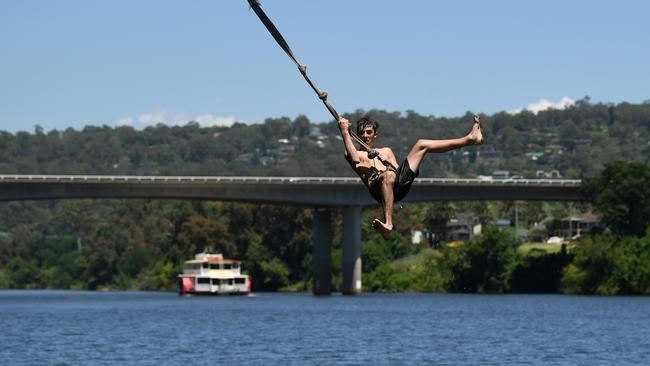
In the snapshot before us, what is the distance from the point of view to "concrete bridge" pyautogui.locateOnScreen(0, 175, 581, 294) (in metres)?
177

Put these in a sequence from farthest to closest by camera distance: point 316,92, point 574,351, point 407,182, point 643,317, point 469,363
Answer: point 643,317 < point 574,351 < point 469,363 < point 407,182 < point 316,92

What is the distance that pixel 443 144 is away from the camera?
81.5ft

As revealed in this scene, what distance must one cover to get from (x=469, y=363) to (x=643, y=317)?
48846 millimetres

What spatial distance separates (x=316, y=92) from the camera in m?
23.4

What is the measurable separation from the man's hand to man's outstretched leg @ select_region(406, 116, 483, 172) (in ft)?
3.96

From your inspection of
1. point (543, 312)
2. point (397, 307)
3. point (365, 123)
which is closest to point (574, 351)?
point (543, 312)

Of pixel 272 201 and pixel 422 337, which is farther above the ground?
pixel 272 201

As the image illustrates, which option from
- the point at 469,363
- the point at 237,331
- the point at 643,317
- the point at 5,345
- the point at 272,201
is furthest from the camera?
the point at 272,201

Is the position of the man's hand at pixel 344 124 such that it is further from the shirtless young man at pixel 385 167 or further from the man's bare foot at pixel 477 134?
the man's bare foot at pixel 477 134

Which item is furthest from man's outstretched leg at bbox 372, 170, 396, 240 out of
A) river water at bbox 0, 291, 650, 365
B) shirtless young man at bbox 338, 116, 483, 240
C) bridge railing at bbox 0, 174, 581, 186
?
bridge railing at bbox 0, 174, 581, 186

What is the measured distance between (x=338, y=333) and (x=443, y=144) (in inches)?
3838

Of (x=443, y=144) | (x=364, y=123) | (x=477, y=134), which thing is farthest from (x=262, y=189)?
(x=477, y=134)

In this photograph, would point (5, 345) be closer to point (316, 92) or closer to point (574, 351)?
point (574, 351)

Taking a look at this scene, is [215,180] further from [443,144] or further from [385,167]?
[443,144]
